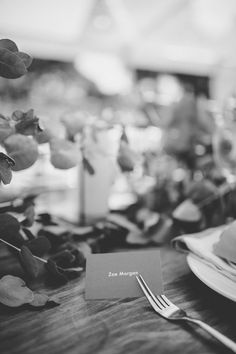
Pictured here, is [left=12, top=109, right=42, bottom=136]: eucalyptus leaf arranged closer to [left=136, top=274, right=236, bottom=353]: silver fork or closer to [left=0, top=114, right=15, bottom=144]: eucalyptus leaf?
[left=0, top=114, right=15, bottom=144]: eucalyptus leaf

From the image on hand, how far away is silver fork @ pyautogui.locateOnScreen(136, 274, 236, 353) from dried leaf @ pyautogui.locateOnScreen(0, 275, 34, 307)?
0.48 feet

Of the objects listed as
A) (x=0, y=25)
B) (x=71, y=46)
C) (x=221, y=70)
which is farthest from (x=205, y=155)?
(x=221, y=70)

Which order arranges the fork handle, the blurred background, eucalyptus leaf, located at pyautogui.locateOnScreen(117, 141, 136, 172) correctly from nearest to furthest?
the fork handle < eucalyptus leaf, located at pyautogui.locateOnScreen(117, 141, 136, 172) < the blurred background

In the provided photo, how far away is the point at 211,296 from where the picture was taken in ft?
1.29

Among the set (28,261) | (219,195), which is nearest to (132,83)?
(219,195)

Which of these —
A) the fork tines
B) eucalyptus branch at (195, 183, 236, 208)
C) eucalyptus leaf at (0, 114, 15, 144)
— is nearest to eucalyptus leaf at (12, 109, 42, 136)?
eucalyptus leaf at (0, 114, 15, 144)

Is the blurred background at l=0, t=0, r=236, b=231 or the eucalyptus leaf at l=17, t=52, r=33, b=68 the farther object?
the blurred background at l=0, t=0, r=236, b=231

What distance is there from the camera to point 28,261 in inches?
15.3

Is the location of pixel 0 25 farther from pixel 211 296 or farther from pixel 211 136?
pixel 211 296

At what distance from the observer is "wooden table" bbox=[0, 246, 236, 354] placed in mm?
294

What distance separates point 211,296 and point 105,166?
0.38 m

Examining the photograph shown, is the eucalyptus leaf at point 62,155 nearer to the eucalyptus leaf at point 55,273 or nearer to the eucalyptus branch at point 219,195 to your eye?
the eucalyptus leaf at point 55,273

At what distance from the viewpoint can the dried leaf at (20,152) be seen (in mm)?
399

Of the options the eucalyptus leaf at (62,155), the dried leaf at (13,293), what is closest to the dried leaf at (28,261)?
the dried leaf at (13,293)
